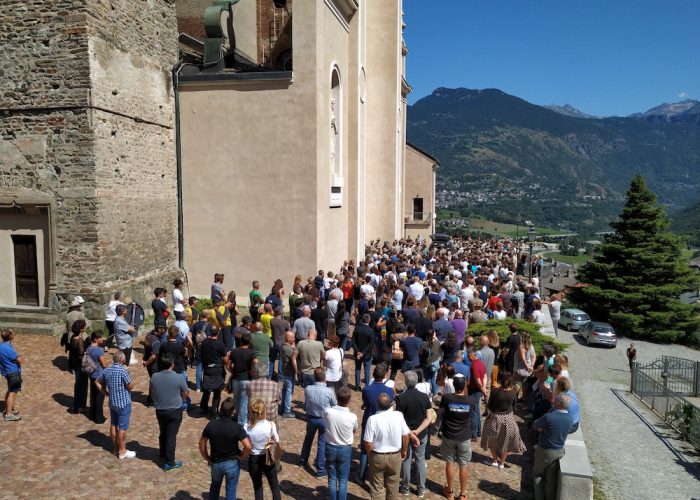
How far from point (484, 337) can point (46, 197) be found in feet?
38.0

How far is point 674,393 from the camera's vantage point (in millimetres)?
20484

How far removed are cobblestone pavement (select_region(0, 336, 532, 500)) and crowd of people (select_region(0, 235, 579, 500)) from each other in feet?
0.76

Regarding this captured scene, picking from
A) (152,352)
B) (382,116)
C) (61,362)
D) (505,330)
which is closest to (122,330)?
(152,352)

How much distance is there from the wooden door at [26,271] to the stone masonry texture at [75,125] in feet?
3.02

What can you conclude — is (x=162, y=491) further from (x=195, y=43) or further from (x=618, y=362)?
(x=618, y=362)

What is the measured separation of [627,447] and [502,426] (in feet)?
24.8

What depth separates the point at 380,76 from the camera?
35312 millimetres

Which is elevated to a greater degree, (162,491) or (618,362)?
(162,491)

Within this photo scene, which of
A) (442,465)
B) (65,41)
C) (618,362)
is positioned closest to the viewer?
(442,465)

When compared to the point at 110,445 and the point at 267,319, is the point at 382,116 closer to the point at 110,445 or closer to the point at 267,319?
the point at 267,319

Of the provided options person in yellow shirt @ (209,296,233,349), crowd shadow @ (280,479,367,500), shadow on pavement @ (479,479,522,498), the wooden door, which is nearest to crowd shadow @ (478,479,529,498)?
shadow on pavement @ (479,479,522,498)

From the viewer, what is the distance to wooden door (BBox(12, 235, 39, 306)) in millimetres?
15664

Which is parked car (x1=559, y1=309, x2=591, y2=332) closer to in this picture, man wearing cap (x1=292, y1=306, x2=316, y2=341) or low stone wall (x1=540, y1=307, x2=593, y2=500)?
man wearing cap (x1=292, y1=306, x2=316, y2=341)

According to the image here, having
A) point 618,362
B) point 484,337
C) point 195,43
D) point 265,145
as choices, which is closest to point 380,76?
point 195,43
